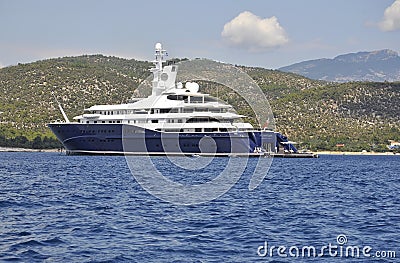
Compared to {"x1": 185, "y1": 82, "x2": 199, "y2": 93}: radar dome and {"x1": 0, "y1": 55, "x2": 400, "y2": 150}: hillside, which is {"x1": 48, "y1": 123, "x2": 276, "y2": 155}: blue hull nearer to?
{"x1": 185, "y1": 82, "x2": 199, "y2": 93}: radar dome

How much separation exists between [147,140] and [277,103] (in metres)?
75.3

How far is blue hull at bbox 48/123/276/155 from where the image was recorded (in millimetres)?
82125

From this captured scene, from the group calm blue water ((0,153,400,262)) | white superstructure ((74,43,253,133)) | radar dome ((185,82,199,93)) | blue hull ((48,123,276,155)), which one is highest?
radar dome ((185,82,199,93))

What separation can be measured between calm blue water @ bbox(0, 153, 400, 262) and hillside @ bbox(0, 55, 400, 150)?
103234mm

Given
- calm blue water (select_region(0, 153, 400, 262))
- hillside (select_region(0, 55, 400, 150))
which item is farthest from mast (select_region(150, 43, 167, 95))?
calm blue water (select_region(0, 153, 400, 262))

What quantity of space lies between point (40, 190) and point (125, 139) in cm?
5510

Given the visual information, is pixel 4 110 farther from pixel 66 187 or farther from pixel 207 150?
pixel 66 187

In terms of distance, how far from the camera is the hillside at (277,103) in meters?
139

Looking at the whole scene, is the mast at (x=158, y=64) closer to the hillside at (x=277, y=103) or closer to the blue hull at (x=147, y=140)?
the blue hull at (x=147, y=140)

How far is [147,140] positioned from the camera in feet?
281

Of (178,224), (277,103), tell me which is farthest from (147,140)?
(277,103)

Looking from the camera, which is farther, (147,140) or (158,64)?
(158,64)

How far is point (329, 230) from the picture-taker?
21.0 metres

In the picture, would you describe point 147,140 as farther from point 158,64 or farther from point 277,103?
point 277,103
